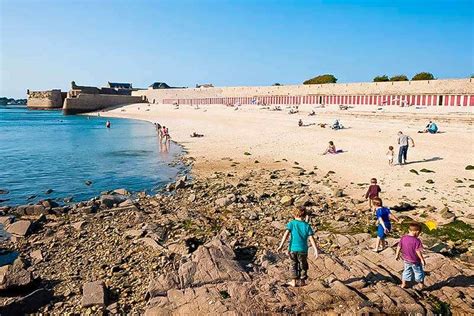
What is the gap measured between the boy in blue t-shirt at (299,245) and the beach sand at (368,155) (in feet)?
23.7

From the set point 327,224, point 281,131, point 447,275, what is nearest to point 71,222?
point 327,224

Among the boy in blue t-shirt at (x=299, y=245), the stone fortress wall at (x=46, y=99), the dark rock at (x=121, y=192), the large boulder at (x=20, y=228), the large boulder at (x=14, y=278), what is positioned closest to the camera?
the boy in blue t-shirt at (x=299, y=245)

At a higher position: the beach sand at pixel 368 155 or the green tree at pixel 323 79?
the green tree at pixel 323 79

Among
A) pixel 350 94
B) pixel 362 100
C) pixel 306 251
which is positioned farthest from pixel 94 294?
pixel 350 94

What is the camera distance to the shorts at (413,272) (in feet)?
23.5

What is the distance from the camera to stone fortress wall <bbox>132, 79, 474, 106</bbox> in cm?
5491

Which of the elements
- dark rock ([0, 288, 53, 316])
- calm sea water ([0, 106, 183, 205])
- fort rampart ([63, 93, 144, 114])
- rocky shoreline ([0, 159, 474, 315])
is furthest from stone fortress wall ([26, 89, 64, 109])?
dark rock ([0, 288, 53, 316])

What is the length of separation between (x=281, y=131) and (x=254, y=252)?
29.1 metres

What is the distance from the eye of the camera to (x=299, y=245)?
7.39 meters

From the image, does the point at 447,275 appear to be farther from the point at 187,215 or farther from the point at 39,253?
the point at 39,253

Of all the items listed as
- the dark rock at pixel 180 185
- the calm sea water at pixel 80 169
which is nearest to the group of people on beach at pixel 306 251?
the dark rock at pixel 180 185

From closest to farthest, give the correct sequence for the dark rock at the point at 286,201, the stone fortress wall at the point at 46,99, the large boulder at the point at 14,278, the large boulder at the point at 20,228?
1. the large boulder at the point at 14,278
2. the large boulder at the point at 20,228
3. the dark rock at the point at 286,201
4. the stone fortress wall at the point at 46,99

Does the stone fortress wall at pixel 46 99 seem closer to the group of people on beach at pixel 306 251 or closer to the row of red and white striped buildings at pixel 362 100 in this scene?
the row of red and white striped buildings at pixel 362 100

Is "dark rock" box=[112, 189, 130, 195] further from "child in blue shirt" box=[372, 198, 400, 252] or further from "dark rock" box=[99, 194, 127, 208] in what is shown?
"child in blue shirt" box=[372, 198, 400, 252]
